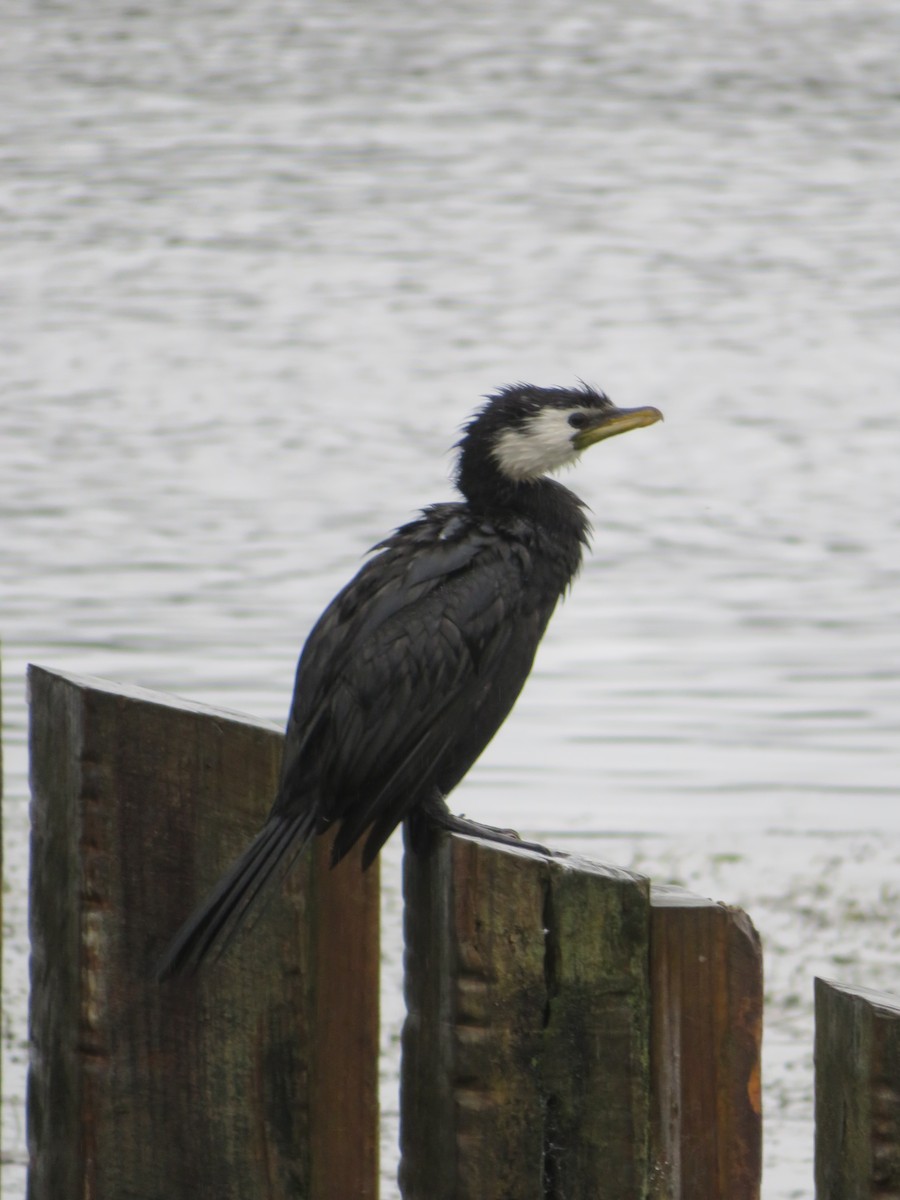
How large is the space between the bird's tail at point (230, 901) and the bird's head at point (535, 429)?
1.23m

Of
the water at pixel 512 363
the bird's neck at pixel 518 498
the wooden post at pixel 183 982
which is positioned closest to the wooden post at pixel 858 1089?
the wooden post at pixel 183 982

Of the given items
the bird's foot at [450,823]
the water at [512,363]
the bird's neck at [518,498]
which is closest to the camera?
the bird's foot at [450,823]

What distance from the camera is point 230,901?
6.90ft

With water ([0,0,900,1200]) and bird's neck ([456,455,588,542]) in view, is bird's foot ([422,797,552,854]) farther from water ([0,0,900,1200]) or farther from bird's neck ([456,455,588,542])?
water ([0,0,900,1200])

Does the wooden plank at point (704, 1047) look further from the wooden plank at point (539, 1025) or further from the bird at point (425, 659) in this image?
the bird at point (425, 659)

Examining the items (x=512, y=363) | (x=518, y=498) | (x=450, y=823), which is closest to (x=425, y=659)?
(x=450, y=823)

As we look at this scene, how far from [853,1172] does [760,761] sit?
14.2 ft

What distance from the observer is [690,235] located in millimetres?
14000

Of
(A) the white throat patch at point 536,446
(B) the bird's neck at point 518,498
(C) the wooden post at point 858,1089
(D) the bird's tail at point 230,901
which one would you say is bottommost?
(C) the wooden post at point 858,1089

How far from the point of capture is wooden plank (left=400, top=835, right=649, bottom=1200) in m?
1.95

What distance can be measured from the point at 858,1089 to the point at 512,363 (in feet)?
31.0

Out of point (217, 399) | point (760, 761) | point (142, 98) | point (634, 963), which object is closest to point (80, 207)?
point (142, 98)

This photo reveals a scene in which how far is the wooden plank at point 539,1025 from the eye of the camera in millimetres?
1948

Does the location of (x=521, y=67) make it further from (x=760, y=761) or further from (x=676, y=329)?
(x=760, y=761)
